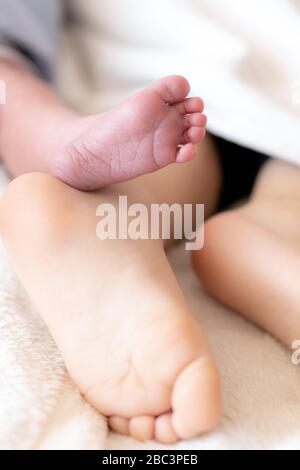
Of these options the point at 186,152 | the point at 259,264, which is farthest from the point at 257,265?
the point at 186,152

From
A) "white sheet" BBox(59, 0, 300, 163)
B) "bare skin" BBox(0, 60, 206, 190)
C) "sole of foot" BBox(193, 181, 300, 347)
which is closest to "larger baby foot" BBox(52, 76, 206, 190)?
"bare skin" BBox(0, 60, 206, 190)

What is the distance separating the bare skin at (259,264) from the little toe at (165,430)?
187 mm

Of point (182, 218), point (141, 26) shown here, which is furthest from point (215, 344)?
point (141, 26)

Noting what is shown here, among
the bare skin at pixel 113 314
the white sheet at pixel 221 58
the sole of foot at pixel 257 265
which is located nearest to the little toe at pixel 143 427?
the bare skin at pixel 113 314

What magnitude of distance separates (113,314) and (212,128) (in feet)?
1.28

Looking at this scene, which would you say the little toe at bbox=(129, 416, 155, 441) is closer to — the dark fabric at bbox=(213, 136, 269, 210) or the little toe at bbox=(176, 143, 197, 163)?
the little toe at bbox=(176, 143, 197, 163)

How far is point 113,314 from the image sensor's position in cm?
57

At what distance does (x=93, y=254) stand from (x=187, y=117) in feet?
0.51

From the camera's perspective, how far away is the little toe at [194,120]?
2.02 ft

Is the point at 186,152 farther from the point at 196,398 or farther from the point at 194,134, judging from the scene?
the point at 196,398

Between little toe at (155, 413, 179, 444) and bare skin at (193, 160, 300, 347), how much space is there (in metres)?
0.19

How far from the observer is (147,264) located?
0.60m

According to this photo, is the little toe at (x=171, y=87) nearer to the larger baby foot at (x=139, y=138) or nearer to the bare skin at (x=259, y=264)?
the larger baby foot at (x=139, y=138)

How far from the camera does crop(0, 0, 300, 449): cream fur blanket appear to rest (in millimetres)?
555
